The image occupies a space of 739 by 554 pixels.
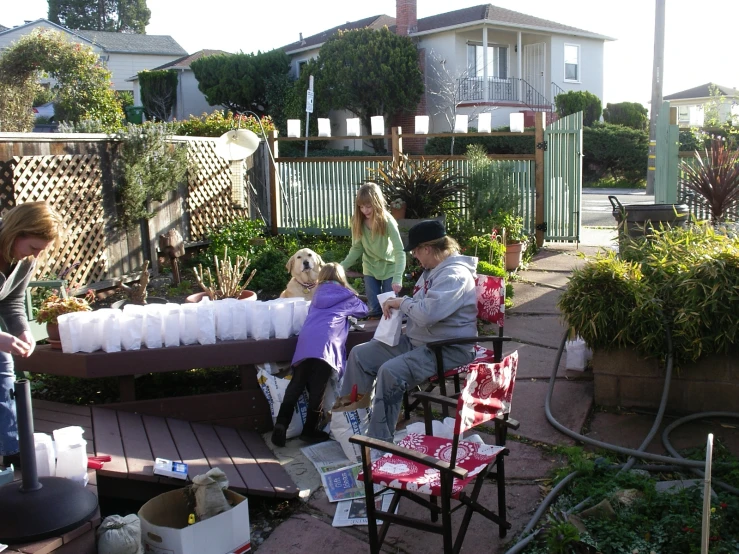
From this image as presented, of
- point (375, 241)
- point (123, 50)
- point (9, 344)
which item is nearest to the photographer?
point (9, 344)

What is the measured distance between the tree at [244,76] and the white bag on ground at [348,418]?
27.7 metres

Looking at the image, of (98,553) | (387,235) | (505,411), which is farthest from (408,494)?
(387,235)

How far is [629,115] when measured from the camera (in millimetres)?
28578

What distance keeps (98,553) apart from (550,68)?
2997 centimetres

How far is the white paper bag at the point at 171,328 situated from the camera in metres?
4.68

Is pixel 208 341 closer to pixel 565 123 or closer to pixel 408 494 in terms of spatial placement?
pixel 408 494

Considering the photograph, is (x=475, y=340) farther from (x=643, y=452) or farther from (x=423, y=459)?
(x=423, y=459)

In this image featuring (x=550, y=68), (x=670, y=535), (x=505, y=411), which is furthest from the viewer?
(x=550, y=68)

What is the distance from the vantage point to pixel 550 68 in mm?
30062

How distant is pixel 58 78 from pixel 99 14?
4553cm

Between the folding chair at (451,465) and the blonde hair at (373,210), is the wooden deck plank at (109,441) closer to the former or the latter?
the folding chair at (451,465)

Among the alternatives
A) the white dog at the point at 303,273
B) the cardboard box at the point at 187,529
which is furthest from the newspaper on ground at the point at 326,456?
the white dog at the point at 303,273

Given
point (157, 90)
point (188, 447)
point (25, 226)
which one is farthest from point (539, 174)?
point (157, 90)

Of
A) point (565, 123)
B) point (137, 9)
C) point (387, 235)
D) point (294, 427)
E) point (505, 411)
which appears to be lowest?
point (294, 427)
